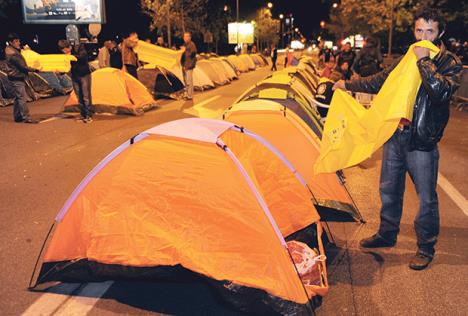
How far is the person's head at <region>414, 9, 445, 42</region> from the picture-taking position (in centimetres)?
414

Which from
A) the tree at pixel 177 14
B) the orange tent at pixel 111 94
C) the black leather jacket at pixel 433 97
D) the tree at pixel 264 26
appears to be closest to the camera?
the black leather jacket at pixel 433 97

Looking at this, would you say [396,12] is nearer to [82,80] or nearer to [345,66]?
[345,66]

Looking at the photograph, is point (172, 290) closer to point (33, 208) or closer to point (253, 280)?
point (253, 280)

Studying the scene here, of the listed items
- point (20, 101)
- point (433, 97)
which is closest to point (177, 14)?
point (20, 101)

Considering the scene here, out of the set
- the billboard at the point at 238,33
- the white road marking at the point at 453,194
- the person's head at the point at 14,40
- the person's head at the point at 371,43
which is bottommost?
the white road marking at the point at 453,194

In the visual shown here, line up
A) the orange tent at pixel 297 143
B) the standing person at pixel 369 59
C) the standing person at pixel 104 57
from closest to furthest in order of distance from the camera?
1. the orange tent at pixel 297 143
2. the standing person at pixel 369 59
3. the standing person at pixel 104 57

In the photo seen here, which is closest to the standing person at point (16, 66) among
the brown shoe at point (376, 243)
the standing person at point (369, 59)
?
the standing person at point (369, 59)

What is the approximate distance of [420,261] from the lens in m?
4.49

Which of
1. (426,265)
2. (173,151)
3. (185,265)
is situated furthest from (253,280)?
(426,265)

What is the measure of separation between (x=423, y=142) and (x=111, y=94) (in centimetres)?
1047

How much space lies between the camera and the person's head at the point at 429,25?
4137 mm

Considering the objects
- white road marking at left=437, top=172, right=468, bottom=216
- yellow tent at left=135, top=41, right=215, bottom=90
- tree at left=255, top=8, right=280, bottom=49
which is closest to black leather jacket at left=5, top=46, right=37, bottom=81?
yellow tent at left=135, top=41, right=215, bottom=90

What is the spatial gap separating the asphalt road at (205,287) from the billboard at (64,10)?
60.2 feet

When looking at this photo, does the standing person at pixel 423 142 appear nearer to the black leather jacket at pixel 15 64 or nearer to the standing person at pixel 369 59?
the standing person at pixel 369 59
